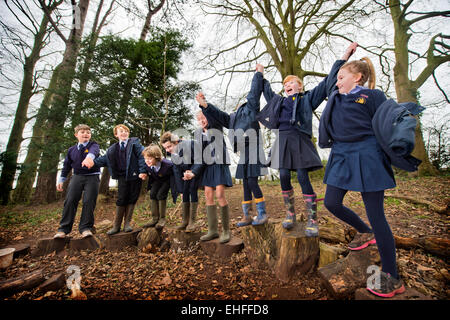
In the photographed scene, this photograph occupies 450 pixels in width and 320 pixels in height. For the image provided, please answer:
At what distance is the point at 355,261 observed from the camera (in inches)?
76.4

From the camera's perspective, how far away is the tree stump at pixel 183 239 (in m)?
3.32

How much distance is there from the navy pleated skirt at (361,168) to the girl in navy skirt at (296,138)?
0.41 m

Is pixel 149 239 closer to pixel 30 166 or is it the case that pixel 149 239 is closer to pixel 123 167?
pixel 123 167

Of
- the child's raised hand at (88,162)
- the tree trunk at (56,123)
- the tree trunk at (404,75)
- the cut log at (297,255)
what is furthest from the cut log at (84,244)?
the tree trunk at (404,75)

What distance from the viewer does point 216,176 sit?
116 inches

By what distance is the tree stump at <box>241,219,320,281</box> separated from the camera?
2.24 metres

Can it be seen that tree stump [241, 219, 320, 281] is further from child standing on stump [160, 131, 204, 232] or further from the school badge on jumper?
the school badge on jumper

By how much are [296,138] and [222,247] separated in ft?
6.13

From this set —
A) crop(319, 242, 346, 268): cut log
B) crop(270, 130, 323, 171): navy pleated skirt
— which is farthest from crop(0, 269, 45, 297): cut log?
crop(319, 242, 346, 268): cut log

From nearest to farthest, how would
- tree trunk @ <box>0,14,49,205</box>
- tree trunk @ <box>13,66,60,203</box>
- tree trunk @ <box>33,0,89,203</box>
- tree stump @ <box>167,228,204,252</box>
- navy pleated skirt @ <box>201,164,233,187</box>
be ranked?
navy pleated skirt @ <box>201,164,233,187</box>
tree stump @ <box>167,228,204,252</box>
tree trunk @ <box>33,0,89,203</box>
tree trunk @ <box>13,66,60,203</box>
tree trunk @ <box>0,14,49,205</box>

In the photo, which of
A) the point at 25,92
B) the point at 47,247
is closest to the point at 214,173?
the point at 47,247

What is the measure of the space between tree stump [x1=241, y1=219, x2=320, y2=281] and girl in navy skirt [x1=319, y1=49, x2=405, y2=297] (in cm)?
47

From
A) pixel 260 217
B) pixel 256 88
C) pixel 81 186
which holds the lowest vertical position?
pixel 260 217
